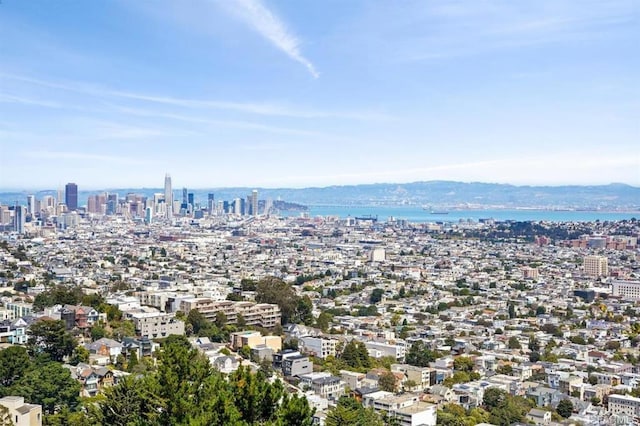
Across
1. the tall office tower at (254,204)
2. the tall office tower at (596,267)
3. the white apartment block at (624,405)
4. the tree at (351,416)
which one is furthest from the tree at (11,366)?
the tall office tower at (254,204)

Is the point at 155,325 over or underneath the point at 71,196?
underneath

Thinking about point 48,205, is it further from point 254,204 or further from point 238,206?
point 254,204

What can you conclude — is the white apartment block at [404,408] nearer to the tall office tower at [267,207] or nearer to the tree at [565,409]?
the tree at [565,409]

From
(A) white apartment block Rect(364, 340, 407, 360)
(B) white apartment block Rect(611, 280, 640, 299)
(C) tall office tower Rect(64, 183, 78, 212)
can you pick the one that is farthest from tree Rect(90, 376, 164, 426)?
(C) tall office tower Rect(64, 183, 78, 212)

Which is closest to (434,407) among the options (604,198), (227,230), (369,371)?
(369,371)

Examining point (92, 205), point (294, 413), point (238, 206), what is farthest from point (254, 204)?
point (294, 413)

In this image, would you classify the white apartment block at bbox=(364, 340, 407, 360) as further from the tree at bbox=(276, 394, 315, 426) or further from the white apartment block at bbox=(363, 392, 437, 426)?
the tree at bbox=(276, 394, 315, 426)

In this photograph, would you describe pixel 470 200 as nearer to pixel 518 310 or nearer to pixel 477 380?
pixel 518 310
